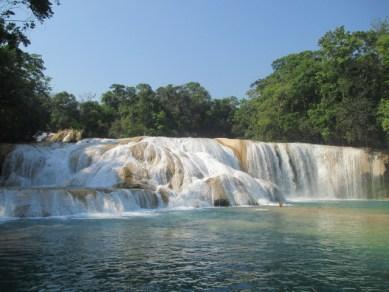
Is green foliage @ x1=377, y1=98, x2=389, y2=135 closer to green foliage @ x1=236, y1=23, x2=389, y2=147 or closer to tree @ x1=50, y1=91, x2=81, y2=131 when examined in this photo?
green foliage @ x1=236, y1=23, x2=389, y2=147

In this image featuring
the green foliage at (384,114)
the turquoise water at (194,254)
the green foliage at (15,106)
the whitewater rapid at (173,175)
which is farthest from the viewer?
the green foliage at (384,114)

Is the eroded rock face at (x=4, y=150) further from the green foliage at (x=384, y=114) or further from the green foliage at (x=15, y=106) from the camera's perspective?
the green foliage at (x=384, y=114)

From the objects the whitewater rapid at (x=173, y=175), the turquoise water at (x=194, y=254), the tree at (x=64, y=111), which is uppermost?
the tree at (x=64, y=111)

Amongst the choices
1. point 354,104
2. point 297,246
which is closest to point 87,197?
point 297,246

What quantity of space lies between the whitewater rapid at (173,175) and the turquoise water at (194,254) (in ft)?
8.47

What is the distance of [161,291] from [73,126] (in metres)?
42.6

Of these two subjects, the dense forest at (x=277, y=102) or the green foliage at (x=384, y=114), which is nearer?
the dense forest at (x=277, y=102)

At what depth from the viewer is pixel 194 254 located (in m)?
9.84

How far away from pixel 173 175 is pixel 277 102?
2289 cm

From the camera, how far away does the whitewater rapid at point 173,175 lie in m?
18.1

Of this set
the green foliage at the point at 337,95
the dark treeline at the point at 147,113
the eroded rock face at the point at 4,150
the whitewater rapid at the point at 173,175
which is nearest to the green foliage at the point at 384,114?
the green foliage at the point at 337,95

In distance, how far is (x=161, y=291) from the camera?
711cm

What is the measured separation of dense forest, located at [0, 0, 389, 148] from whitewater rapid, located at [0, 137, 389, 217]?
4544mm

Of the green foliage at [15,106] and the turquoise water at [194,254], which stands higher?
the green foliage at [15,106]
